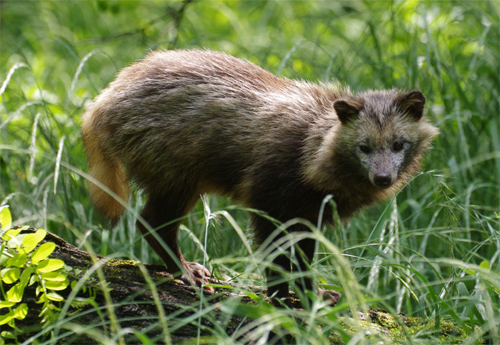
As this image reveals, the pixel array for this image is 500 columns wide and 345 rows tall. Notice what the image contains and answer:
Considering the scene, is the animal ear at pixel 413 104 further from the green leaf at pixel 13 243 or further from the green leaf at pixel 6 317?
the green leaf at pixel 6 317

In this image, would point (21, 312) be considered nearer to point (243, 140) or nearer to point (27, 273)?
→ point (27, 273)

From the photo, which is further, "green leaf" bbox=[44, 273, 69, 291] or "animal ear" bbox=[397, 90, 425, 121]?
"animal ear" bbox=[397, 90, 425, 121]

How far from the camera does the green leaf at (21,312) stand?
289cm

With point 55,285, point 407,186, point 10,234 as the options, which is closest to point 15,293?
point 55,285

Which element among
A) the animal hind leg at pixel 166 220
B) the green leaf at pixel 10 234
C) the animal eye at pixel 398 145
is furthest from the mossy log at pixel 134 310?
the animal eye at pixel 398 145

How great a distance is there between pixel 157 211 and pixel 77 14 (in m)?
5.81

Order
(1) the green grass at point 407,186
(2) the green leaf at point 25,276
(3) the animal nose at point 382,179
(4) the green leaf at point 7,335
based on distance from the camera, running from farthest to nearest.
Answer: (1) the green grass at point 407,186 → (3) the animal nose at point 382,179 → (2) the green leaf at point 25,276 → (4) the green leaf at point 7,335

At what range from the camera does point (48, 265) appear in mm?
2904

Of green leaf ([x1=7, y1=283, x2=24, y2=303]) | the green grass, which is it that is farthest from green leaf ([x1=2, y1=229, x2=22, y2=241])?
the green grass

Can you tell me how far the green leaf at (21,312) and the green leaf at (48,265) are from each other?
8.3 inches

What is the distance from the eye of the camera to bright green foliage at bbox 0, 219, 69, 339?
9.37 feet

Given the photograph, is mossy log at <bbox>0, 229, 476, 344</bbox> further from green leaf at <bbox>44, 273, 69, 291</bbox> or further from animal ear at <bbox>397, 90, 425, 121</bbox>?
animal ear at <bbox>397, 90, 425, 121</bbox>

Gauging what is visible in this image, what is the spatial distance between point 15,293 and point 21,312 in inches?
4.3

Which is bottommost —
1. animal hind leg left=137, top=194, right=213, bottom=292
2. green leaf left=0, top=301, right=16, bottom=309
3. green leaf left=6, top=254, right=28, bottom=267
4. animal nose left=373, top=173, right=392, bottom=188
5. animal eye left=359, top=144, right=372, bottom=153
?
animal hind leg left=137, top=194, right=213, bottom=292
